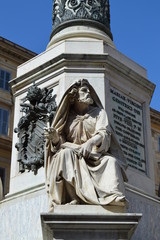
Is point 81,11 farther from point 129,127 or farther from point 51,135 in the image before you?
point 51,135

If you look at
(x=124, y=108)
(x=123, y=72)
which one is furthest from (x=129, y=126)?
(x=123, y=72)

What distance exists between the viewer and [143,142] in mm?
8070

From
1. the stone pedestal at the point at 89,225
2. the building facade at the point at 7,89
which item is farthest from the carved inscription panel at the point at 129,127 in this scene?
the building facade at the point at 7,89

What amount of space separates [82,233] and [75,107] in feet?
6.62

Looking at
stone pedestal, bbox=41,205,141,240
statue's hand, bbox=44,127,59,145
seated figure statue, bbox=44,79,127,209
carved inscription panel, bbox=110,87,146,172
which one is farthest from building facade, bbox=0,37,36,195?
stone pedestal, bbox=41,205,141,240

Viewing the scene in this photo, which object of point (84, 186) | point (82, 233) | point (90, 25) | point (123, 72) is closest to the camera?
point (82, 233)

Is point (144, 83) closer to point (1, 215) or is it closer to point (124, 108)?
point (124, 108)

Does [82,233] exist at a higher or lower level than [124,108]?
lower

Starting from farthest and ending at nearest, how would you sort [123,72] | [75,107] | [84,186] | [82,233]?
[123,72], [75,107], [84,186], [82,233]

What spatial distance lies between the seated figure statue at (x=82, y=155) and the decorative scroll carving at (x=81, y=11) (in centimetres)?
276

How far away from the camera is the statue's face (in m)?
6.57

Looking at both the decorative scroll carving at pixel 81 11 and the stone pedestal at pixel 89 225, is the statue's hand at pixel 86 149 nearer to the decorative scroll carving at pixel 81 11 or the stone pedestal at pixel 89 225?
the stone pedestal at pixel 89 225

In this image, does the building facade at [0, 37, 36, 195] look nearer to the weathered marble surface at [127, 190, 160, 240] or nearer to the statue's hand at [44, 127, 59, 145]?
the weathered marble surface at [127, 190, 160, 240]

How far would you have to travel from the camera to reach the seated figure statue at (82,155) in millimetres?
5723
